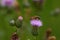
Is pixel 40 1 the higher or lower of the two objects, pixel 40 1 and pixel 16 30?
the higher

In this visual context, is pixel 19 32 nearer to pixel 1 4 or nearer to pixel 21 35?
pixel 21 35

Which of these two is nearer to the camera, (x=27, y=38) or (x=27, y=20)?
(x=27, y=38)

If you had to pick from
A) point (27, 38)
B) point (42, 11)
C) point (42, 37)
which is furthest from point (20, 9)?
point (27, 38)

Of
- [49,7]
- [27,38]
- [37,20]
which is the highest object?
[49,7]

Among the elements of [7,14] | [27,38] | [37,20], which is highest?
[7,14]

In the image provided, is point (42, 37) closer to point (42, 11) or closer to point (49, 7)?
point (42, 11)

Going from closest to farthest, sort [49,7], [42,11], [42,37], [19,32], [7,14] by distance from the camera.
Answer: [19,32], [42,37], [7,14], [42,11], [49,7]

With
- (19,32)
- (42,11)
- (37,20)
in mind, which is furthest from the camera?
(42,11)

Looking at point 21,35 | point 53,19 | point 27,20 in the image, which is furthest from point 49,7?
point 21,35

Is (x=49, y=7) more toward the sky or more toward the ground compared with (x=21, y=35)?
more toward the sky
